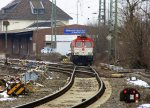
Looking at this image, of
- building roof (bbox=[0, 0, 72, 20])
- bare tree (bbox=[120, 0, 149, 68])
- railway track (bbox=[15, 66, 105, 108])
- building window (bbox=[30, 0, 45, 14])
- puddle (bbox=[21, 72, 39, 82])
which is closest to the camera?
railway track (bbox=[15, 66, 105, 108])

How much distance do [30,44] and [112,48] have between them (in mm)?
36910

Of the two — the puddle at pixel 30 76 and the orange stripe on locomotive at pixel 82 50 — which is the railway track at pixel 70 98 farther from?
the orange stripe on locomotive at pixel 82 50

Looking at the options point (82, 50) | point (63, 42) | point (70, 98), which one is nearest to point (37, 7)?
point (63, 42)

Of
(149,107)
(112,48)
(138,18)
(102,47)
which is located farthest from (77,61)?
(149,107)

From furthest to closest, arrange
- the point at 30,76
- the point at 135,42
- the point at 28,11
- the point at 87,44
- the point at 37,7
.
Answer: the point at 28,11 → the point at 37,7 → the point at 87,44 → the point at 135,42 → the point at 30,76

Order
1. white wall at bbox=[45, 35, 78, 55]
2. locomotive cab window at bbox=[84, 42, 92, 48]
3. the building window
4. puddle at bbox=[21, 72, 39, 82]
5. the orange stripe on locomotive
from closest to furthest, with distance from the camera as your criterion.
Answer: puddle at bbox=[21, 72, 39, 82]
the orange stripe on locomotive
locomotive cab window at bbox=[84, 42, 92, 48]
white wall at bbox=[45, 35, 78, 55]
the building window

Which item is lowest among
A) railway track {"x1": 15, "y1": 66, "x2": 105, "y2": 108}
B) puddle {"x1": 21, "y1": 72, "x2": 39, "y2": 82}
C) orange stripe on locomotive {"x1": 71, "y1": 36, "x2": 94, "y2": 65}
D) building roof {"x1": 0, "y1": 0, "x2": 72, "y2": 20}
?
railway track {"x1": 15, "y1": 66, "x2": 105, "y2": 108}

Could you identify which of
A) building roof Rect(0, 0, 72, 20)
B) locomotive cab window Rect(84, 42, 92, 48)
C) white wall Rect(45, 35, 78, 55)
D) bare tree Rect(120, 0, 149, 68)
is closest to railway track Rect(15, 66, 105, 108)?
bare tree Rect(120, 0, 149, 68)

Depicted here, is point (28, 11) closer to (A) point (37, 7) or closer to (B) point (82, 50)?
(A) point (37, 7)

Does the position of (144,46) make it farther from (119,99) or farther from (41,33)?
(41,33)

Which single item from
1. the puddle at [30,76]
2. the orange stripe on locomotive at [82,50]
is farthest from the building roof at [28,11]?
the puddle at [30,76]

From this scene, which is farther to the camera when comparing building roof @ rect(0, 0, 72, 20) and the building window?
building roof @ rect(0, 0, 72, 20)

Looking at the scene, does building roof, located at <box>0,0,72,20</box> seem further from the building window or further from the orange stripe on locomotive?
the orange stripe on locomotive

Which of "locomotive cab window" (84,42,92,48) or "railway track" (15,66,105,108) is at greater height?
"locomotive cab window" (84,42,92,48)
